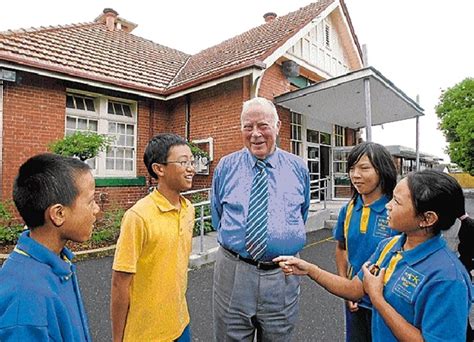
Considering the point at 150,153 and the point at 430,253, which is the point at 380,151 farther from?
the point at 150,153

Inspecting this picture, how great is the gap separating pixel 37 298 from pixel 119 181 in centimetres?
779

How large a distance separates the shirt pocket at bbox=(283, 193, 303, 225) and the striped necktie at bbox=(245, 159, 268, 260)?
0.13 meters

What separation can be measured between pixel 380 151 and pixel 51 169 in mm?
1743

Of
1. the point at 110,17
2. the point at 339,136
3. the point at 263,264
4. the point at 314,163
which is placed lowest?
the point at 263,264

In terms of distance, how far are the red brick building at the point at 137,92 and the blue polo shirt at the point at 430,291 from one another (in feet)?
21.3

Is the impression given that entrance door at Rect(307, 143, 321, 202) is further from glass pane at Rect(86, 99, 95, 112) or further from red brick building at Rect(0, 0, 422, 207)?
glass pane at Rect(86, 99, 95, 112)

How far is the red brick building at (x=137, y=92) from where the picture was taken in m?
7.04

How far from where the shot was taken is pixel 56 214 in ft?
3.77

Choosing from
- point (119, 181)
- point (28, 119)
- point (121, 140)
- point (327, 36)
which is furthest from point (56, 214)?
point (327, 36)

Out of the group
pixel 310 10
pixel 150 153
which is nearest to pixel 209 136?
pixel 310 10

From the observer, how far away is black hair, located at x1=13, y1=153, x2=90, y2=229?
1.12 m

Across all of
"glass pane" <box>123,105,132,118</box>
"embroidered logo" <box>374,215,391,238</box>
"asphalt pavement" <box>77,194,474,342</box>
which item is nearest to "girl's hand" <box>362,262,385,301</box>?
"embroidered logo" <box>374,215,391,238</box>

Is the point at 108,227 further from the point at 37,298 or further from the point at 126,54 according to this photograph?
the point at 37,298

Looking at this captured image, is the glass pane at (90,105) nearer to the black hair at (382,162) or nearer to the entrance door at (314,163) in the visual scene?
the entrance door at (314,163)
